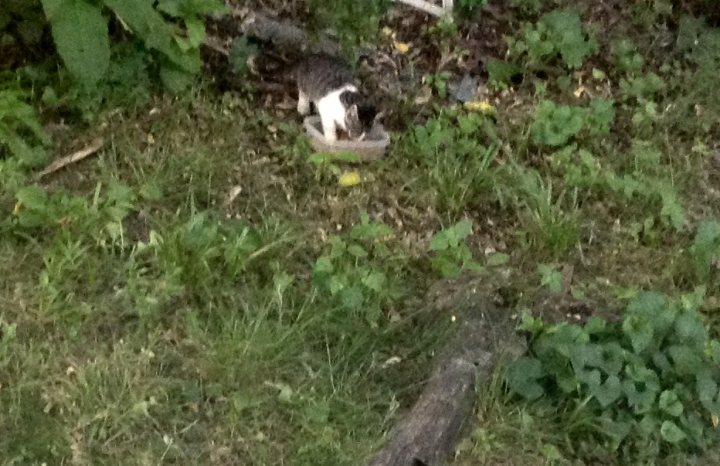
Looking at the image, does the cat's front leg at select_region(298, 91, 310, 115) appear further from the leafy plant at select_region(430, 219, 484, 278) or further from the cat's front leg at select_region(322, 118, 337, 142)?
the leafy plant at select_region(430, 219, 484, 278)

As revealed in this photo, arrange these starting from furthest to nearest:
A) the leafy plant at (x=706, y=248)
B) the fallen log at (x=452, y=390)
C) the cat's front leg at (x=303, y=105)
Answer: the cat's front leg at (x=303, y=105)
the leafy plant at (x=706, y=248)
the fallen log at (x=452, y=390)

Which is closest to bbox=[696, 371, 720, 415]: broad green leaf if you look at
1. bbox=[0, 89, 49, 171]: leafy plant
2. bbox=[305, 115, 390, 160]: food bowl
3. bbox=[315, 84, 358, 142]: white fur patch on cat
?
bbox=[305, 115, 390, 160]: food bowl

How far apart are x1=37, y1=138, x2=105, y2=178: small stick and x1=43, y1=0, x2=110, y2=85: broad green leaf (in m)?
0.41

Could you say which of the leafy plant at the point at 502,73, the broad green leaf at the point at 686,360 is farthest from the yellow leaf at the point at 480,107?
the broad green leaf at the point at 686,360

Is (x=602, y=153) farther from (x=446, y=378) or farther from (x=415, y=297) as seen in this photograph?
(x=446, y=378)

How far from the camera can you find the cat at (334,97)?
3549 millimetres

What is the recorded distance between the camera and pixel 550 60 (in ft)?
13.8

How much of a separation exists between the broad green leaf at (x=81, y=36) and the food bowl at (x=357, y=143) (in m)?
0.88

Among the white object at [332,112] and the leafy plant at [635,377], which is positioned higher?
the white object at [332,112]

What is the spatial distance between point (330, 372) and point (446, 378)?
0.36 meters

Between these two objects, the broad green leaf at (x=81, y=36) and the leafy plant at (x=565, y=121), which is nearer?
the broad green leaf at (x=81, y=36)

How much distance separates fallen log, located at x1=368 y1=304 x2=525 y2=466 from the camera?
2566 millimetres

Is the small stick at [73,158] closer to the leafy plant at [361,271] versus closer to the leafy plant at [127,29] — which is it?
the leafy plant at [127,29]

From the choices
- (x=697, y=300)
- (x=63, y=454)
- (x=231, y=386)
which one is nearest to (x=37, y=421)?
(x=63, y=454)
